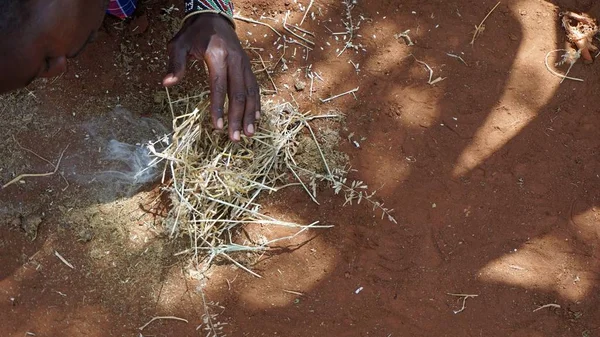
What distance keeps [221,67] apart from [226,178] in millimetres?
462

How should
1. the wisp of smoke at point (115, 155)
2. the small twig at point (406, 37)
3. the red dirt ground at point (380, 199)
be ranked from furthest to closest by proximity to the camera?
1. the small twig at point (406, 37)
2. the wisp of smoke at point (115, 155)
3. the red dirt ground at point (380, 199)

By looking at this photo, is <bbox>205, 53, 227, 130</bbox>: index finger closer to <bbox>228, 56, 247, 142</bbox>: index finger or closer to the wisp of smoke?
<bbox>228, 56, 247, 142</bbox>: index finger

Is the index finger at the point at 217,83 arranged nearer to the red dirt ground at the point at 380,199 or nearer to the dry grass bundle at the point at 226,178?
the dry grass bundle at the point at 226,178

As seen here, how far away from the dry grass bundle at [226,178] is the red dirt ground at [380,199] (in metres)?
0.08

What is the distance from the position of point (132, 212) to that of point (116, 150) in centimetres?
29

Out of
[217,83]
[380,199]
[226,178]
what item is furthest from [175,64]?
[380,199]

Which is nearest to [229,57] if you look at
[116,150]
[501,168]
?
[116,150]

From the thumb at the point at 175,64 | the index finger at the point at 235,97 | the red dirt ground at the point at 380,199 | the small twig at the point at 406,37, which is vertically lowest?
the red dirt ground at the point at 380,199

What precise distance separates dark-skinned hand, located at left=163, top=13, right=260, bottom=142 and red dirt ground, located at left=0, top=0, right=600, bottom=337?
375mm

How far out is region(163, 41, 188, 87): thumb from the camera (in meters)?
2.23

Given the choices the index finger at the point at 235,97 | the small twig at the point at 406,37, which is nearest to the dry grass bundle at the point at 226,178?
the index finger at the point at 235,97

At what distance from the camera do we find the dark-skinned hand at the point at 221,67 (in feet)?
7.48

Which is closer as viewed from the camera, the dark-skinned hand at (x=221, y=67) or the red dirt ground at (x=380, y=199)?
the dark-skinned hand at (x=221, y=67)

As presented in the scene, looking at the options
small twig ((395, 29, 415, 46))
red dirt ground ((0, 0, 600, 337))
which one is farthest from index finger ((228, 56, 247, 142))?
small twig ((395, 29, 415, 46))
